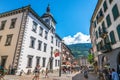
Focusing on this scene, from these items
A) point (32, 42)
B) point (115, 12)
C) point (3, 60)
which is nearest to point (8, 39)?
point (3, 60)

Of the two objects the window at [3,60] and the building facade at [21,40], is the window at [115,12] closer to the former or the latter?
the building facade at [21,40]

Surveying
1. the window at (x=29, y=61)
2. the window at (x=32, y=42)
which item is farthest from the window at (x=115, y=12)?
the window at (x=29, y=61)

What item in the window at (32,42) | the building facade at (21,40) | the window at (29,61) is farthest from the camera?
the window at (32,42)

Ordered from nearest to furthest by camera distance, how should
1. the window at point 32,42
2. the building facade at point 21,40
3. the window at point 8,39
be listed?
the building facade at point 21,40 → the window at point 8,39 → the window at point 32,42

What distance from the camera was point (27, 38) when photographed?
69.4ft

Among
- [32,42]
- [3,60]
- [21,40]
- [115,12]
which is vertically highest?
[115,12]

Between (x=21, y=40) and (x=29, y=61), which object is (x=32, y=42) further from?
(x=29, y=61)

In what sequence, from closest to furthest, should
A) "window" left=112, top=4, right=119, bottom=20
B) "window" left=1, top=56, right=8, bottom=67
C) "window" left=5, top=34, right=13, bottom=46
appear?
"window" left=112, top=4, right=119, bottom=20
"window" left=1, top=56, right=8, bottom=67
"window" left=5, top=34, right=13, bottom=46

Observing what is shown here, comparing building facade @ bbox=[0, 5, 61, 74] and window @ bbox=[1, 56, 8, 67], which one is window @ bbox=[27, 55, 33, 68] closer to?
building facade @ bbox=[0, 5, 61, 74]

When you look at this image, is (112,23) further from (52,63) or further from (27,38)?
(52,63)

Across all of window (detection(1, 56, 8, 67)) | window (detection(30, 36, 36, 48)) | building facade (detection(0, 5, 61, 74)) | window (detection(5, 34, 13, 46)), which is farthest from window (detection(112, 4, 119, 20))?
window (detection(1, 56, 8, 67))

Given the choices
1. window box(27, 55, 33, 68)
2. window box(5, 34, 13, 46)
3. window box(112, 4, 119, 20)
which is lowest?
window box(27, 55, 33, 68)

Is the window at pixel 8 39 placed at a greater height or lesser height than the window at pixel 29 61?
greater

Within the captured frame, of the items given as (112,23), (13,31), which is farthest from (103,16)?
(13,31)
